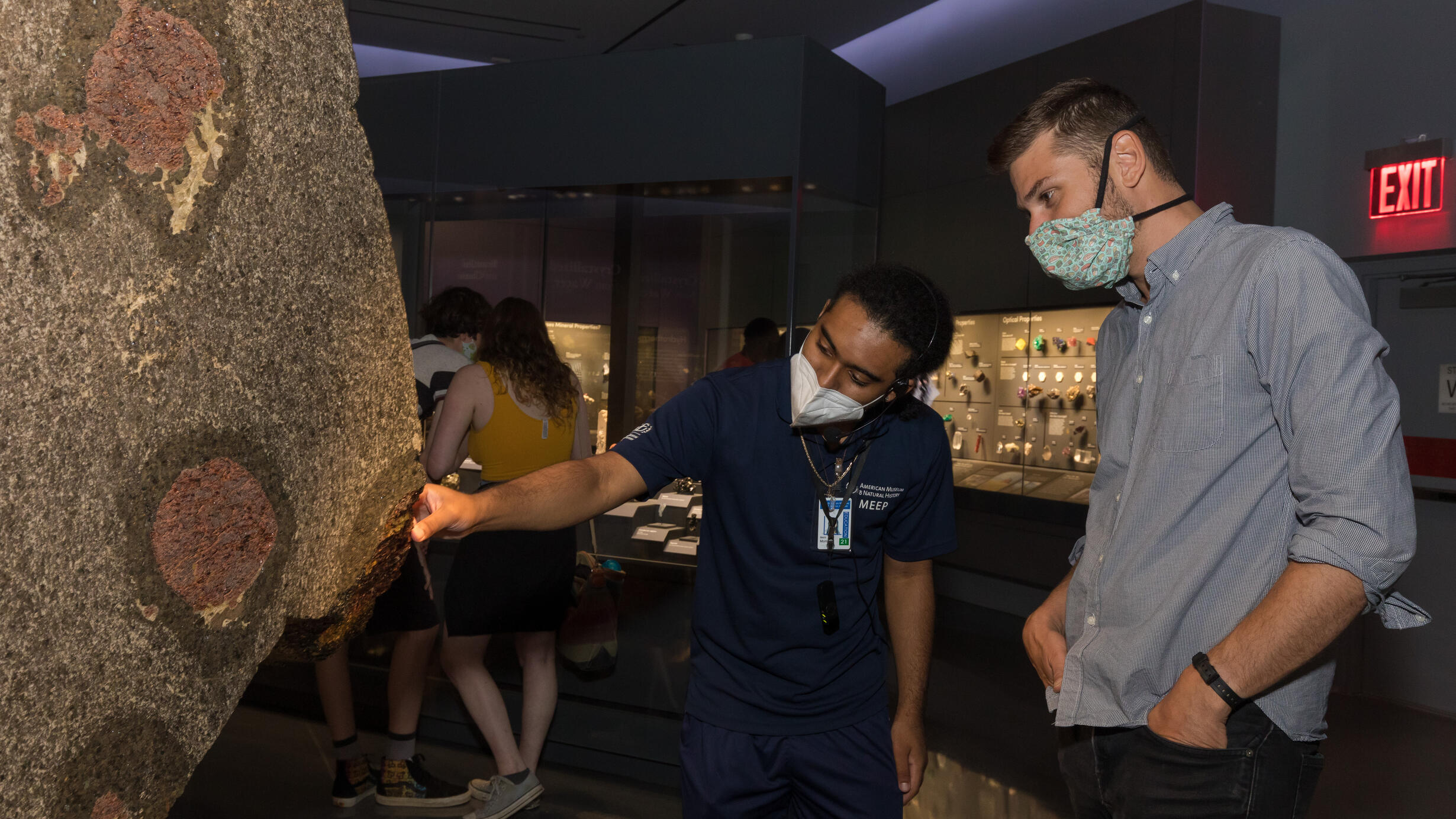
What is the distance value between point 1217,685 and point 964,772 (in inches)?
121

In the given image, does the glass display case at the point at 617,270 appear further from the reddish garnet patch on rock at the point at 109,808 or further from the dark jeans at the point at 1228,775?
the reddish garnet patch on rock at the point at 109,808

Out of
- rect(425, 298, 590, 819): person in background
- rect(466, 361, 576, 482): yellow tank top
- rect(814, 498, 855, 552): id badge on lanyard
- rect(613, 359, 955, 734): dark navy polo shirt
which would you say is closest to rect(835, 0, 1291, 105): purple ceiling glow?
rect(425, 298, 590, 819): person in background

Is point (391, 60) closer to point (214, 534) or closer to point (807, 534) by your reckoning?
point (807, 534)

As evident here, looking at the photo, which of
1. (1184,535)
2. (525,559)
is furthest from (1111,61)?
(1184,535)

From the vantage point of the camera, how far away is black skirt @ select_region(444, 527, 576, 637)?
343 cm

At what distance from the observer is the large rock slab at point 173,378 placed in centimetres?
94

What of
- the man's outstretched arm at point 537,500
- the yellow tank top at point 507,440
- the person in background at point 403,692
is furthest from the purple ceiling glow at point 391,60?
the man's outstretched arm at point 537,500

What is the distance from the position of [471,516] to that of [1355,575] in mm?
1159

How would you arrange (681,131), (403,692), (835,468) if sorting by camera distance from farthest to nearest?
(681,131)
(403,692)
(835,468)

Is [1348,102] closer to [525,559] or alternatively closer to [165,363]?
[525,559]

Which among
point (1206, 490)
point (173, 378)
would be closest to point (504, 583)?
point (173, 378)

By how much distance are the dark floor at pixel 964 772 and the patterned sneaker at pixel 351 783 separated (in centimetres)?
4

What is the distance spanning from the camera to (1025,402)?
721cm

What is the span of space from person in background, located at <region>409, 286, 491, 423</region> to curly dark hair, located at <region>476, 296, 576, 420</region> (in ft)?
0.84
